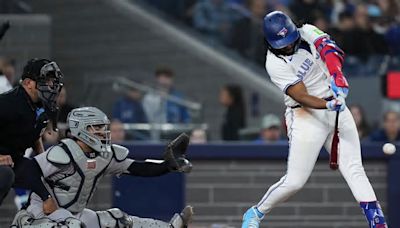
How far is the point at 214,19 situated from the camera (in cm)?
1708

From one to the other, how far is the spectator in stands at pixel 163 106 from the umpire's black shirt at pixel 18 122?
16.0 feet

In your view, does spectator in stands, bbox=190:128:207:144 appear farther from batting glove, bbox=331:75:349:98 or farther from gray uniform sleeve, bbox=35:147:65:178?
gray uniform sleeve, bbox=35:147:65:178

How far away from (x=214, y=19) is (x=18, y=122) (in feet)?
24.5

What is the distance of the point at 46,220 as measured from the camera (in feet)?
31.1

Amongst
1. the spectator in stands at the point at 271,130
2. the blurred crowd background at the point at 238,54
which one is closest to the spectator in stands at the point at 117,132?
the blurred crowd background at the point at 238,54

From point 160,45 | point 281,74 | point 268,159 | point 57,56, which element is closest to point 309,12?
point 160,45

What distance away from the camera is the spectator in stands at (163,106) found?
15.0m

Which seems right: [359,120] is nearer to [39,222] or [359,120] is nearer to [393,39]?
[393,39]

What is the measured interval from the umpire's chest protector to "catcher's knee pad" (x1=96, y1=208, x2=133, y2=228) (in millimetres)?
189

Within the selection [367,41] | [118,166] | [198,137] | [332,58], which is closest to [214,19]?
[367,41]

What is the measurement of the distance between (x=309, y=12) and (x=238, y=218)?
5260mm

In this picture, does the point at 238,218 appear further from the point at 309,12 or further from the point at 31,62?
the point at 309,12

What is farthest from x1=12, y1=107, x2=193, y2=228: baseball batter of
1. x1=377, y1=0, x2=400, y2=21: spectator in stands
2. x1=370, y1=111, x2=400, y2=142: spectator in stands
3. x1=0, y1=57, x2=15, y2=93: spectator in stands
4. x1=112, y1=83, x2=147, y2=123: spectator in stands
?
x1=377, y1=0, x2=400, y2=21: spectator in stands

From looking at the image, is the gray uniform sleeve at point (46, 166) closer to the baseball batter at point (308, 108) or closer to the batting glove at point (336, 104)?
Result: the baseball batter at point (308, 108)
